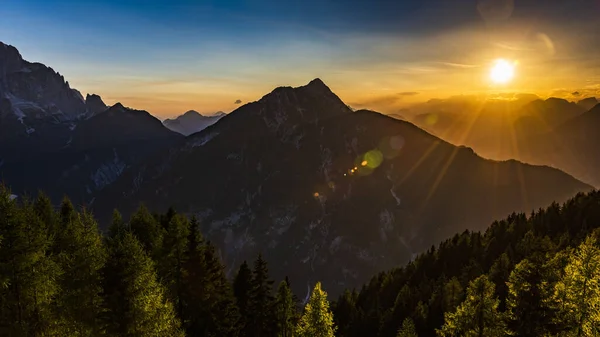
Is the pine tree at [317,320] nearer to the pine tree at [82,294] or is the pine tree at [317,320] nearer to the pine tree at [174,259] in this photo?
the pine tree at [82,294]

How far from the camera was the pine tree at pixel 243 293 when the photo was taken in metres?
43.4

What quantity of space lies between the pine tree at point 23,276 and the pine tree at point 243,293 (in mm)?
22935

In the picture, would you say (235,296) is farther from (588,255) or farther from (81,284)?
(588,255)

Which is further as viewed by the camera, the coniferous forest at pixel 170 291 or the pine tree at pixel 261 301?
the pine tree at pixel 261 301

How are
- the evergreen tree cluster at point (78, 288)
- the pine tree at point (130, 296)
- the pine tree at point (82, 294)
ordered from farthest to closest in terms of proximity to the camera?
1. the pine tree at point (82, 294)
2. the pine tree at point (130, 296)
3. the evergreen tree cluster at point (78, 288)

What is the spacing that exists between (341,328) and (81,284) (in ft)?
208

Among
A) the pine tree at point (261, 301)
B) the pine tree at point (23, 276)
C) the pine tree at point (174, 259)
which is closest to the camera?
the pine tree at point (23, 276)

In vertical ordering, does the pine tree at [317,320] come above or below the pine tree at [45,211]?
below

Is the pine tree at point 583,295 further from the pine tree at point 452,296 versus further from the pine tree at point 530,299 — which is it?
the pine tree at point 452,296

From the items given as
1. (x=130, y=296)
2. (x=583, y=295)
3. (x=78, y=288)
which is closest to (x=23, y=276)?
(x=78, y=288)

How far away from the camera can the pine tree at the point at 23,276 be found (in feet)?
66.7

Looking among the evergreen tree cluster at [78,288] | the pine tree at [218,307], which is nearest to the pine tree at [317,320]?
the evergreen tree cluster at [78,288]

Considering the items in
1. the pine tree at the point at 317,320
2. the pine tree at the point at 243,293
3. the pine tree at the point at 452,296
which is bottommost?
the pine tree at the point at 452,296

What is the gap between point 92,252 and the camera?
2377cm
